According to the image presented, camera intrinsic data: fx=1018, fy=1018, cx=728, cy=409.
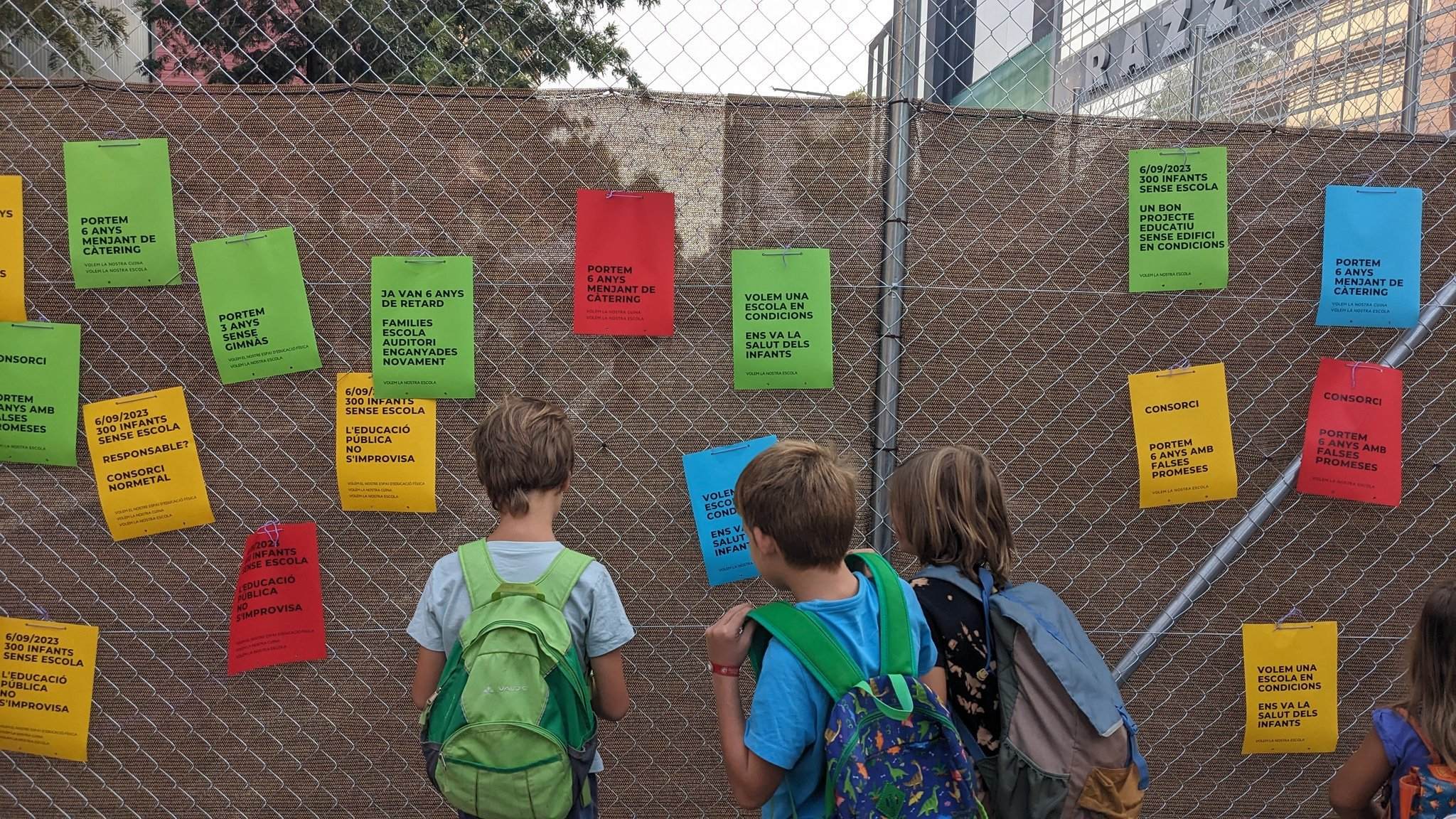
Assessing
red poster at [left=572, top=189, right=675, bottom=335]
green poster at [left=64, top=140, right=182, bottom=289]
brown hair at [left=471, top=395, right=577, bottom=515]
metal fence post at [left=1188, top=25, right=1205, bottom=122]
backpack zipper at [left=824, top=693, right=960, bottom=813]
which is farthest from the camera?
metal fence post at [left=1188, top=25, right=1205, bottom=122]

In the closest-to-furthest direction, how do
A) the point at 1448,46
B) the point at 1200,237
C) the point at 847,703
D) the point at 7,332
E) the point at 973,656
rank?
the point at 847,703
the point at 973,656
the point at 7,332
the point at 1200,237
the point at 1448,46

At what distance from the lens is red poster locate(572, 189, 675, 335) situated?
2.42m

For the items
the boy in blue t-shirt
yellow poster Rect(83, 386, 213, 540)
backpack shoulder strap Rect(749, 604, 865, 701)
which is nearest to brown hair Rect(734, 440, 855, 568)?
the boy in blue t-shirt

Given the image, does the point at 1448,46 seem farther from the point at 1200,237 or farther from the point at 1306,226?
the point at 1200,237

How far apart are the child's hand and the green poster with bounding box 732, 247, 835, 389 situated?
→ 2.74ft

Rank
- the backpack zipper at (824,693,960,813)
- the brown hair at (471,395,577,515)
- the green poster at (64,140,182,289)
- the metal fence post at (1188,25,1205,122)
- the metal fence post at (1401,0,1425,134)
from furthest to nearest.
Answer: the metal fence post at (1188,25,1205,122) → the metal fence post at (1401,0,1425,134) → the green poster at (64,140,182,289) → the brown hair at (471,395,577,515) → the backpack zipper at (824,693,960,813)

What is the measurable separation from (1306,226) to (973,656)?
156 centimetres

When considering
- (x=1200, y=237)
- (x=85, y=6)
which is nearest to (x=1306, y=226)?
(x=1200, y=237)

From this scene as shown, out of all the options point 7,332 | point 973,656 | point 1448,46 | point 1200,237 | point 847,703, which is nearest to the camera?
point 847,703

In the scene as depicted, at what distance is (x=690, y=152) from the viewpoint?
2.46m

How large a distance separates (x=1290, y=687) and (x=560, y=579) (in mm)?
1984

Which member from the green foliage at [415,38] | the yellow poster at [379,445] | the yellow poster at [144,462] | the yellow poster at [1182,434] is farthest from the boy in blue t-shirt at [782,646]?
the yellow poster at [144,462]

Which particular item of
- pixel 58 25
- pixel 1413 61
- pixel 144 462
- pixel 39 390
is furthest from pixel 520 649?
pixel 1413 61

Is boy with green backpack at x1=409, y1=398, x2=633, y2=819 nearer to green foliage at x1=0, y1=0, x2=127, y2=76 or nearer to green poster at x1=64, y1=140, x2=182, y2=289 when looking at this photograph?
green poster at x1=64, y1=140, x2=182, y2=289
